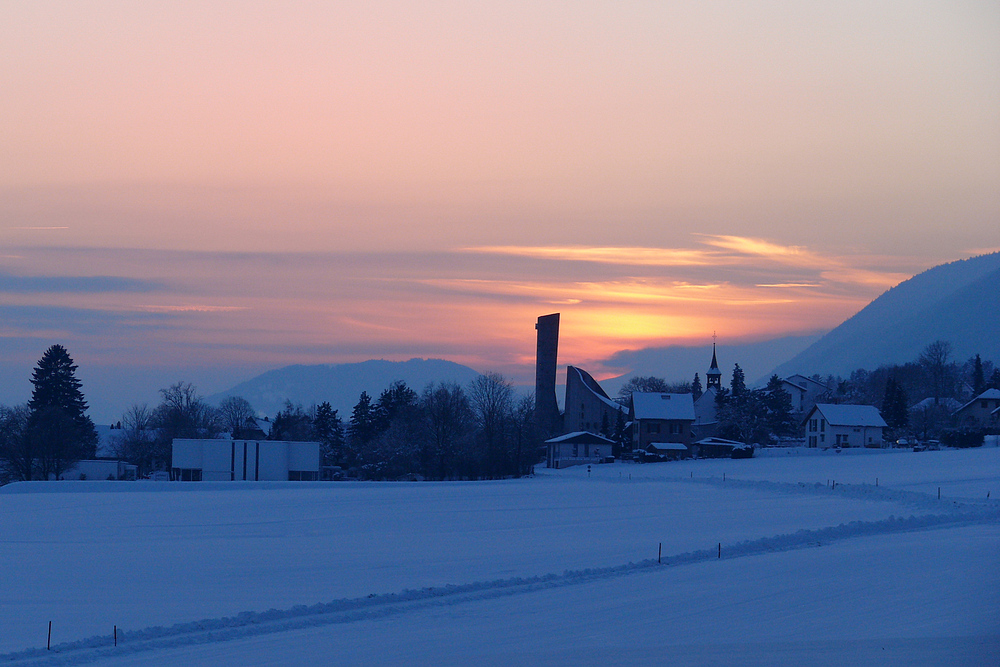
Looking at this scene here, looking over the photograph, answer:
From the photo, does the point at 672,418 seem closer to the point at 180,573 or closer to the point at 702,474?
the point at 702,474

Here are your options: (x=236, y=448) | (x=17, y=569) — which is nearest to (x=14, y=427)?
(x=236, y=448)

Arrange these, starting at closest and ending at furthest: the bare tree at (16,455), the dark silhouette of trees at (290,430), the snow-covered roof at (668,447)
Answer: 1. the bare tree at (16,455)
2. the snow-covered roof at (668,447)
3. the dark silhouette of trees at (290,430)

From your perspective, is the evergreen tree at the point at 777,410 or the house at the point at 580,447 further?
the evergreen tree at the point at 777,410

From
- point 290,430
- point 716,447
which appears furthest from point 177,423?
point 716,447

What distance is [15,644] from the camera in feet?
52.3

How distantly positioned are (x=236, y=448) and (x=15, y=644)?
48103mm

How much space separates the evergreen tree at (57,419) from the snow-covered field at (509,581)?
3590cm

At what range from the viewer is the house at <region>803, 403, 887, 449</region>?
85.2 metres

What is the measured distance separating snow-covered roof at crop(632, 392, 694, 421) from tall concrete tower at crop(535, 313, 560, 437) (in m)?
17.0

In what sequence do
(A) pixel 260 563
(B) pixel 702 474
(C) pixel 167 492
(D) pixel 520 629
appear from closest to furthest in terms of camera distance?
(D) pixel 520 629, (A) pixel 260 563, (C) pixel 167 492, (B) pixel 702 474

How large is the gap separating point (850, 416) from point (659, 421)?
1711 centimetres

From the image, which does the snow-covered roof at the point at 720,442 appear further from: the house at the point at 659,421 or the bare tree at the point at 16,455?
the bare tree at the point at 16,455

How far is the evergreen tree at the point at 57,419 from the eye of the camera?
7356 centimetres

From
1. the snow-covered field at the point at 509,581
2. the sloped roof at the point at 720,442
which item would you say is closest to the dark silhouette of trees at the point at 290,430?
the sloped roof at the point at 720,442
